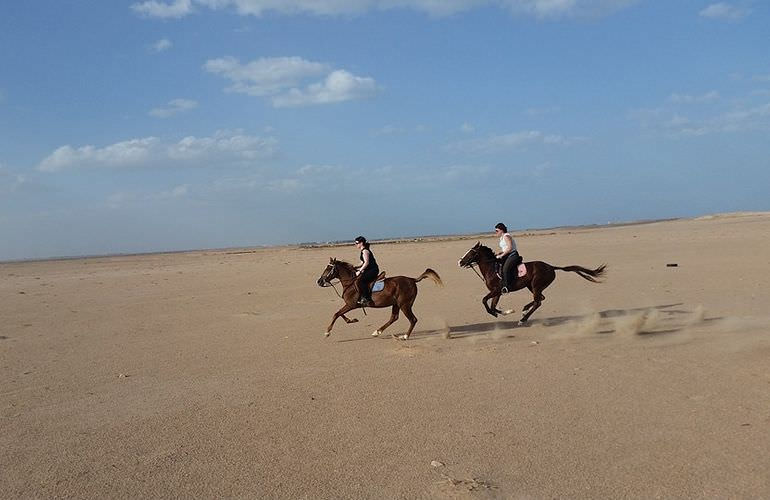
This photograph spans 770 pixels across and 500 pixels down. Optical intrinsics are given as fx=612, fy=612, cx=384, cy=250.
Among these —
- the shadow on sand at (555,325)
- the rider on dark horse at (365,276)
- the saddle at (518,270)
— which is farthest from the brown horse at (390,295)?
the saddle at (518,270)

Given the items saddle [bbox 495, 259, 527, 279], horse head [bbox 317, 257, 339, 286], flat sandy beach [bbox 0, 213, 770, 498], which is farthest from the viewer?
saddle [bbox 495, 259, 527, 279]

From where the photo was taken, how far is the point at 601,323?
12977 millimetres

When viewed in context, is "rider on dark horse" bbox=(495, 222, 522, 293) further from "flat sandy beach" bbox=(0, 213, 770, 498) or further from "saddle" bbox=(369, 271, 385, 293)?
"saddle" bbox=(369, 271, 385, 293)

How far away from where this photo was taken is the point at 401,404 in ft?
25.7

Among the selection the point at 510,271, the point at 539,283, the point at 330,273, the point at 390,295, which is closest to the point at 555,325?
the point at 539,283

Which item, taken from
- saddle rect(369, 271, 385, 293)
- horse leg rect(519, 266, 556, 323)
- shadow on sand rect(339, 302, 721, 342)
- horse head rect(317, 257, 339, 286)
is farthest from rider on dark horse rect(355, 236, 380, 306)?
horse leg rect(519, 266, 556, 323)

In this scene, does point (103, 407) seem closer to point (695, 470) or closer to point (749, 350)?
point (695, 470)

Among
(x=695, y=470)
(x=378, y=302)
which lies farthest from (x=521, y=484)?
(x=378, y=302)

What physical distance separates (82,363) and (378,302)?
5.81m

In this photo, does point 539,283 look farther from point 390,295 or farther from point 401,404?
point 401,404

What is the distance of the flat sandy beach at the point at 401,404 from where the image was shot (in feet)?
18.4

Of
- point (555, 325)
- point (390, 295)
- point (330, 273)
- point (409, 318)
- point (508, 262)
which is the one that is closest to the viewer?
point (409, 318)

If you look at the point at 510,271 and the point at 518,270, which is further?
the point at 518,270

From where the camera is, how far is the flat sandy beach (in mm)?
5613
